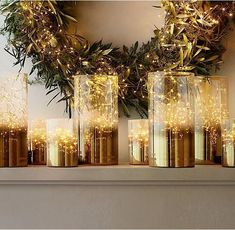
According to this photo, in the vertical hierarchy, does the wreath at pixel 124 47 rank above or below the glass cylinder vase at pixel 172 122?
above

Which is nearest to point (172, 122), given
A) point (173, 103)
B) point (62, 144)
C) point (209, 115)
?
point (173, 103)

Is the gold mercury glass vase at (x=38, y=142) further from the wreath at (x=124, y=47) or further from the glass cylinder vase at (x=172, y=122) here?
the glass cylinder vase at (x=172, y=122)

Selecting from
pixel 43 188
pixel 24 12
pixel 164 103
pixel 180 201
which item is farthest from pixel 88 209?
pixel 24 12

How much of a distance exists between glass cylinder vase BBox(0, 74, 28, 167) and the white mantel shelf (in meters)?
0.06

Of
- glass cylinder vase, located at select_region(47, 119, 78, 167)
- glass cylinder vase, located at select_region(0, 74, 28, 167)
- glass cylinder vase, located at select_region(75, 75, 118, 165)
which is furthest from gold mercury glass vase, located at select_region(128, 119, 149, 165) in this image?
glass cylinder vase, located at select_region(0, 74, 28, 167)

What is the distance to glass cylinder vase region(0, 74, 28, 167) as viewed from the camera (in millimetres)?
1399

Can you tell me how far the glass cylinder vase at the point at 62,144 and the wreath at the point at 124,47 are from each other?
19 cm

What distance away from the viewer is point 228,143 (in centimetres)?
137

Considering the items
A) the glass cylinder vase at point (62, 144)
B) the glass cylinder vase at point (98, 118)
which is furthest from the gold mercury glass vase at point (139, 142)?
the glass cylinder vase at point (62, 144)

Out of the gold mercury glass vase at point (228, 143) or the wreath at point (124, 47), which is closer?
the gold mercury glass vase at point (228, 143)

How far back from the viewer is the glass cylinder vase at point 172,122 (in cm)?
136

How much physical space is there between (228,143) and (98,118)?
0.37 m

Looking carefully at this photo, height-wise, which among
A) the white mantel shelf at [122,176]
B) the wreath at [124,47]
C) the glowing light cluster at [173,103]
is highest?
the wreath at [124,47]

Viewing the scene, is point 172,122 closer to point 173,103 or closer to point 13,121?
point 173,103
